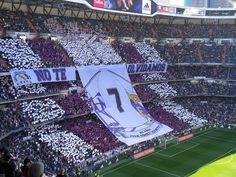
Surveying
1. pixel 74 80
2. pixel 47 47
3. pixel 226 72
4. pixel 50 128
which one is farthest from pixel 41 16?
pixel 226 72

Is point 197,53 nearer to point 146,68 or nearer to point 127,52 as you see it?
point 146,68

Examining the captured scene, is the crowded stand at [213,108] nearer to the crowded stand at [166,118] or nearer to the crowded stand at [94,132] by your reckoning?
the crowded stand at [166,118]

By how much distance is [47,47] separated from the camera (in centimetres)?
4647

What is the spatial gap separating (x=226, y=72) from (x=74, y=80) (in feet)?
112

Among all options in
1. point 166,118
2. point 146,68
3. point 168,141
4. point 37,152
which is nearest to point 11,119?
point 37,152

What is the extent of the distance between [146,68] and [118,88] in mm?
9530

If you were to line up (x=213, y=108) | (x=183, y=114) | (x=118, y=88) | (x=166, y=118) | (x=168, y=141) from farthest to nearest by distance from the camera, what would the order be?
(x=213, y=108) → (x=183, y=114) → (x=166, y=118) → (x=118, y=88) → (x=168, y=141)

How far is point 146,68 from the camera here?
57.3 meters

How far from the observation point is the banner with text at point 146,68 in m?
54.6

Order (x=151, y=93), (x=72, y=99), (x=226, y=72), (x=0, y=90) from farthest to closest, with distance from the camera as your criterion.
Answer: (x=226, y=72)
(x=151, y=93)
(x=72, y=99)
(x=0, y=90)

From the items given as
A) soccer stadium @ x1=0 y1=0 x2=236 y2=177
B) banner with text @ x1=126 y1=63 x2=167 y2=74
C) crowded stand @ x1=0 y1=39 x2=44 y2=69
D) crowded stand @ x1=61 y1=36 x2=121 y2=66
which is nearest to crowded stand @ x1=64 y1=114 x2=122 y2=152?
soccer stadium @ x1=0 y1=0 x2=236 y2=177

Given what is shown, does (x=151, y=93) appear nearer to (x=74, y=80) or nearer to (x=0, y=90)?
(x=74, y=80)

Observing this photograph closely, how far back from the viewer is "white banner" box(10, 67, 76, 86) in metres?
37.8

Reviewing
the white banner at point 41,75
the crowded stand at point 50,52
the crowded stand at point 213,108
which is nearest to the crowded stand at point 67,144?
the white banner at point 41,75
